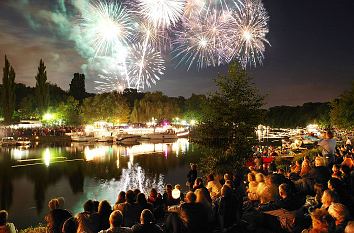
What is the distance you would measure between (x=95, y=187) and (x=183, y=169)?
11.6 metres

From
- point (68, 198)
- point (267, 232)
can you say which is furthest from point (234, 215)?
point (68, 198)

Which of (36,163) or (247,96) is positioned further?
(36,163)

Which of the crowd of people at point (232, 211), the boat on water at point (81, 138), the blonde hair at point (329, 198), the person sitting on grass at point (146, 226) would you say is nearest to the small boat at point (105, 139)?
the boat on water at point (81, 138)

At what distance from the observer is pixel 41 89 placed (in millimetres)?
79938

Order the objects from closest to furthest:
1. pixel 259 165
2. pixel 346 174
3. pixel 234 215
Answer: 1. pixel 234 215
2. pixel 346 174
3. pixel 259 165

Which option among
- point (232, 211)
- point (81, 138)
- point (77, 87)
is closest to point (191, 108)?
point (77, 87)

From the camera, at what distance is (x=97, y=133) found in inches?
3009

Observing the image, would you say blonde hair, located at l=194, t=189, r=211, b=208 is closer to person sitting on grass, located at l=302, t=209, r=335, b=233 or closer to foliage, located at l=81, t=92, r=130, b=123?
person sitting on grass, located at l=302, t=209, r=335, b=233

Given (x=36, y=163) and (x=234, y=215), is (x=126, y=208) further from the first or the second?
(x=36, y=163)

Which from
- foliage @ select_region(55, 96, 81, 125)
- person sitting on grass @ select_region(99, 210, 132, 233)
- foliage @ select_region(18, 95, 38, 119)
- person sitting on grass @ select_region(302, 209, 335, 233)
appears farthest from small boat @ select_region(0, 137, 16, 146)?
person sitting on grass @ select_region(302, 209, 335, 233)

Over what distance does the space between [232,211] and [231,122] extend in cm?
791

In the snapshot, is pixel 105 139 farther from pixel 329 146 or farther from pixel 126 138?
pixel 329 146

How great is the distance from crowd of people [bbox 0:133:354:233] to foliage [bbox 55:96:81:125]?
84593mm

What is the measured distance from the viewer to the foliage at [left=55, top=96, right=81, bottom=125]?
91000 mm
